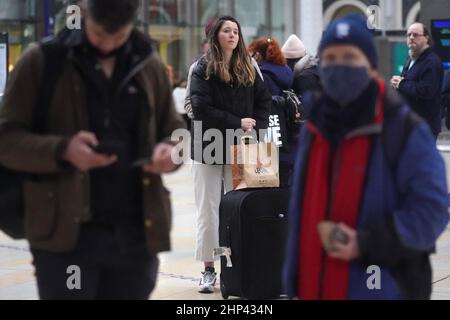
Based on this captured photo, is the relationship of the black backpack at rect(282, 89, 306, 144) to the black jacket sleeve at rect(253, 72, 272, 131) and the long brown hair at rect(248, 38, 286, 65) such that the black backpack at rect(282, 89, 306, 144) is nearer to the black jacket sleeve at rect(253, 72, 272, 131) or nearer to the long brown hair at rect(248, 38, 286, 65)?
the long brown hair at rect(248, 38, 286, 65)

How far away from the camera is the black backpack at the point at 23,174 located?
420 centimetres

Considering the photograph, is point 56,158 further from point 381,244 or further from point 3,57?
point 3,57

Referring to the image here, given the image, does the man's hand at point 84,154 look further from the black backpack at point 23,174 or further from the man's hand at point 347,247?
the man's hand at point 347,247

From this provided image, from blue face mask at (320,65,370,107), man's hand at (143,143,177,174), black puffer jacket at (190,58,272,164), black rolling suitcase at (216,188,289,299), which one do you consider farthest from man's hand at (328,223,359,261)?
black puffer jacket at (190,58,272,164)

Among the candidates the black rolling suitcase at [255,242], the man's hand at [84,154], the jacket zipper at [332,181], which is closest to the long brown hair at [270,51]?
the black rolling suitcase at [255,242]

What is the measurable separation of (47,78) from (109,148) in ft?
1.38

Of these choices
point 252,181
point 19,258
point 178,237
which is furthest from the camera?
point 178,237

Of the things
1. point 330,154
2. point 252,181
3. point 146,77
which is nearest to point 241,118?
point 252,181

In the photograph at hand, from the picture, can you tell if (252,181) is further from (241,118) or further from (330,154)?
(330,154)

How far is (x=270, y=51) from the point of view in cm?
890

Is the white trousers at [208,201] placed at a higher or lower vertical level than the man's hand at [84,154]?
lower

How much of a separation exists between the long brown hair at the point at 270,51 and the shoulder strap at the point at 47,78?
187 inches

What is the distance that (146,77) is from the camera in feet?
14.1

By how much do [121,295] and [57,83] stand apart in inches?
32.2
